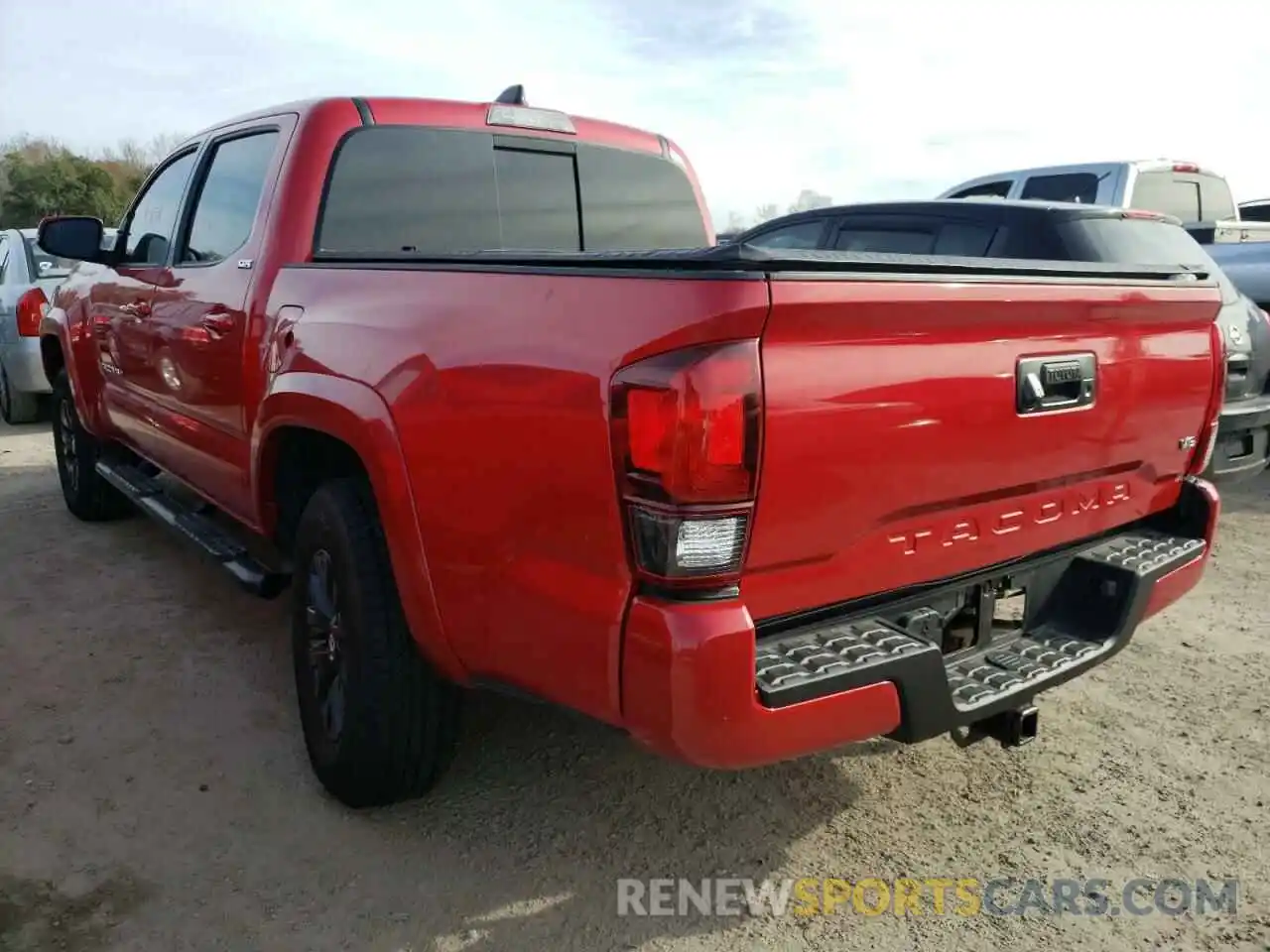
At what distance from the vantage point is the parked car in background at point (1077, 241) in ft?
15.0

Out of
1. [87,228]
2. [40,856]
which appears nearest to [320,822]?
[40,856]

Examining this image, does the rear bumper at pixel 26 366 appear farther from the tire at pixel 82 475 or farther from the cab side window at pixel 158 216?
the cab side window at pixel 158 216

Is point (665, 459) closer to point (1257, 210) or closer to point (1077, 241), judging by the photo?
point (1077, 241)

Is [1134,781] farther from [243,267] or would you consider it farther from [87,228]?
[87,228]

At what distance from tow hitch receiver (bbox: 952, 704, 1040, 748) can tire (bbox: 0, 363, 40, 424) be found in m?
9.27

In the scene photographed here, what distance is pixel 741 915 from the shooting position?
2.51 m

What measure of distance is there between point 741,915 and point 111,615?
10.6ft

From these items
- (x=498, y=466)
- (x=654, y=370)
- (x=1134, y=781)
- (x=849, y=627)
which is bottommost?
(x=1134, y=781)

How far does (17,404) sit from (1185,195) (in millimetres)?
10453

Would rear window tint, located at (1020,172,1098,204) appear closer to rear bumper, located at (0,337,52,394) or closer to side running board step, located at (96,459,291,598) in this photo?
side running board step, located at (96,459,291,598)

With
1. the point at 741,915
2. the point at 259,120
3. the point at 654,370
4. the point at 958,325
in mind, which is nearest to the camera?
the point at 654,370

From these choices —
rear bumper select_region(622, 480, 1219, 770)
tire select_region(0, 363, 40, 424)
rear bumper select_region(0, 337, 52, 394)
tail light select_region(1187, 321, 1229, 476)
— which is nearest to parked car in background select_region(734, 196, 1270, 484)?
tail light select_region(1187, 321, 1229, 476)

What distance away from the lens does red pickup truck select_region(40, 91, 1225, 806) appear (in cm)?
192

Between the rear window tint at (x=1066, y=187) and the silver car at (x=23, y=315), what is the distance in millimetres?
8089
